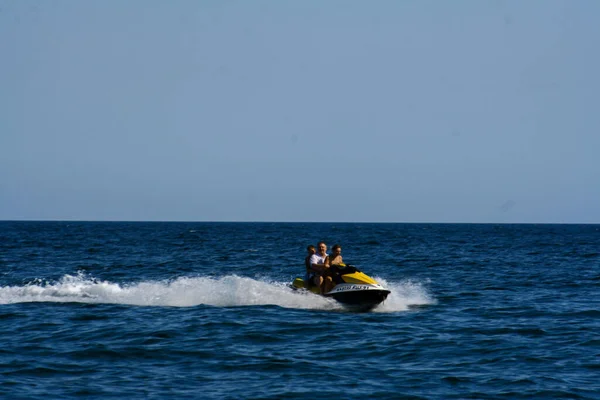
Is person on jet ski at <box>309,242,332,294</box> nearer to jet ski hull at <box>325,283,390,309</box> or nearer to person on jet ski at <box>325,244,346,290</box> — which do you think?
person on jet ski at <box>325,244,346,290</box>

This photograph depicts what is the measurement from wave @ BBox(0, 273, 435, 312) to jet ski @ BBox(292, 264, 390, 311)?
251 mm

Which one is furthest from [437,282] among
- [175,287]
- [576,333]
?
[576,333]

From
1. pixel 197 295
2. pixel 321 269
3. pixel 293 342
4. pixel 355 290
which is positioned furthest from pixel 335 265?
pixel 293 342

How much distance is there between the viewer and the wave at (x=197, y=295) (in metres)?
20.8

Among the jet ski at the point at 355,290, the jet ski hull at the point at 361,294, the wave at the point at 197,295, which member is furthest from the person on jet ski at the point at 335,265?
the wave at the point at 197,295

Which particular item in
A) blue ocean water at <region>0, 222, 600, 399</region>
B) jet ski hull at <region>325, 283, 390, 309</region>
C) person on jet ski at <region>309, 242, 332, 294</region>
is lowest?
blue ocean water at <region>0, 222, 600, 399</region>

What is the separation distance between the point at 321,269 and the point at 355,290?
124 centimetres

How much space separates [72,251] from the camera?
1935 inches

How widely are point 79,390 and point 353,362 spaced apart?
14.9 ft

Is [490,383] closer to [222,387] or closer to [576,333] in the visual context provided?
[222,387]

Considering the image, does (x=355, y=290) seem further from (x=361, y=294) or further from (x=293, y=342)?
(x=293, y=342)

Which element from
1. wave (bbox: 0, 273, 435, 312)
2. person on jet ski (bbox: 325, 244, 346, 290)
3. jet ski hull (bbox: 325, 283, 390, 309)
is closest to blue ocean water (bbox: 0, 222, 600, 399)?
wave (bbox: 0, 273, 435, 312)

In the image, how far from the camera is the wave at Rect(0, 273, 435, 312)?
20797 mm

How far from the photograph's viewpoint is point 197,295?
873 inches
